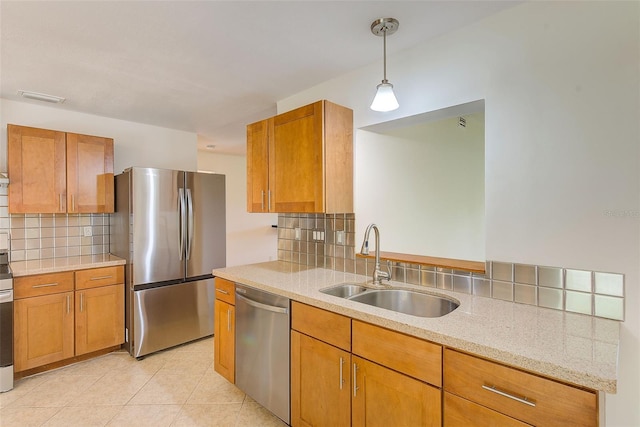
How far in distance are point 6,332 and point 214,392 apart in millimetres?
1681

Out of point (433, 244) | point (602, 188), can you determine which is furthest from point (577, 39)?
point (433, 244)

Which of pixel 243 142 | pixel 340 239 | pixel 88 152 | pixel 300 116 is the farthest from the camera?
pixel 243 142

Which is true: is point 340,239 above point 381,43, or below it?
below

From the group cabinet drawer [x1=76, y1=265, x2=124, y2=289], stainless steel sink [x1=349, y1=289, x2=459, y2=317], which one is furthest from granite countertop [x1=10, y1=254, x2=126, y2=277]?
stainless steel sink [x1=349, y1=289, x2=459, y2=317]

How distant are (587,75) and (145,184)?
3.32m

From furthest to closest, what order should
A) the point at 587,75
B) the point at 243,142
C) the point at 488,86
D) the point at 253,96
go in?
1. the point at 243,142
2. the point at 253,96
3. the point at 488,86
4. the point at 587,75

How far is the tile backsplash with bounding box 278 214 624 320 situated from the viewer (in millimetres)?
1396

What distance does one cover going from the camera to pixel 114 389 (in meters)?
2.51

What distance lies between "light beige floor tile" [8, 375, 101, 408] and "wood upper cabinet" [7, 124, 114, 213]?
1497 mm

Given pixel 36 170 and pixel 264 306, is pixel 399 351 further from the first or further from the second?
pixel 36 170

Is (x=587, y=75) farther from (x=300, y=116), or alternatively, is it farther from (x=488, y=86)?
(x=300, y=116)

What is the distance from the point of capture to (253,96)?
293 cm

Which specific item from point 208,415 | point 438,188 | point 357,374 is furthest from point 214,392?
point 438,188

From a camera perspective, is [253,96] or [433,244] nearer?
[253,96]
